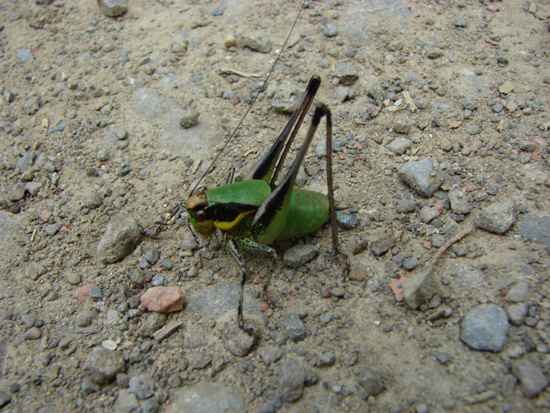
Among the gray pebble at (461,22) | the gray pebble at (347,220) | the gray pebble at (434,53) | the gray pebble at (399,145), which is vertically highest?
the gray pebble at (461,22)

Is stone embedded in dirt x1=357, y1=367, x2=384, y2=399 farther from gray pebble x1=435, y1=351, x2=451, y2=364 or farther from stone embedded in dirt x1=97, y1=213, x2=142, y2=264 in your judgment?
stone embedded in dirt x1=97, y1=213, x2=142, y2=264

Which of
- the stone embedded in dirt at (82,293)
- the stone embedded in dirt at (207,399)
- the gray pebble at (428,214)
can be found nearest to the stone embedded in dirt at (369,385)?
the stone embedded in dirt at (207,399)

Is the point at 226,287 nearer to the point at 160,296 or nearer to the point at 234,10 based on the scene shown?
the point at 160,296

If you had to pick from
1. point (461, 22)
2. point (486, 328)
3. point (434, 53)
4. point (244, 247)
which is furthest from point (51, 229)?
point (461, 22)

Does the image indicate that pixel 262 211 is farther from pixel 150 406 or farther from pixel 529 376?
pixel 529 376

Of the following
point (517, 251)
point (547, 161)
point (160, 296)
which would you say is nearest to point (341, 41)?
point (547, 161)

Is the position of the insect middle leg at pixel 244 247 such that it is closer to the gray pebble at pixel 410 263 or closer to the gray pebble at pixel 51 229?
the gray pebble at pixel 410 263
